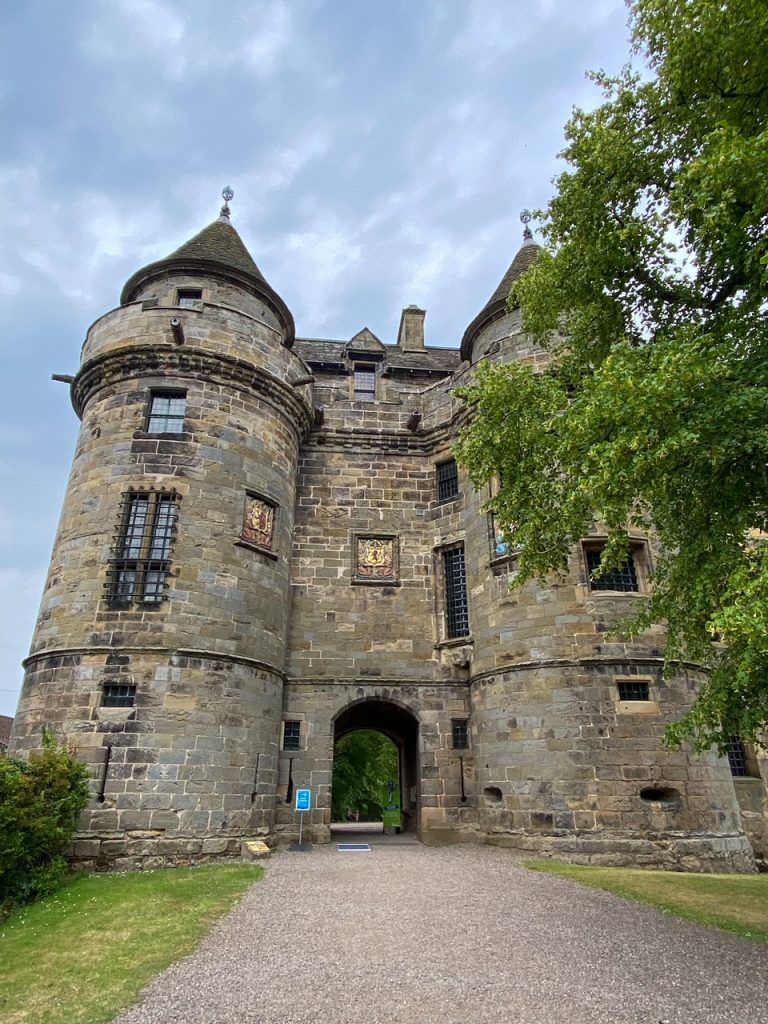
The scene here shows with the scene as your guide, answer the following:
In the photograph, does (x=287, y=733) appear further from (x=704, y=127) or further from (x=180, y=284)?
(x=704, y=127)

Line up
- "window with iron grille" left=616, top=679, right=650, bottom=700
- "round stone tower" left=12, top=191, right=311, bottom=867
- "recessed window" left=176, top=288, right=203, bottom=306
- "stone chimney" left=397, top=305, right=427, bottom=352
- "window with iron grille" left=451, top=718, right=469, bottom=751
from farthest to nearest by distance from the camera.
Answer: "stone chimney" left=397, top=305, right=427, bottom=352, "recessed window" left=176, top=288, right=203, bottom=306, "window with iron grille" left=451, top=718, right=469, bottom=751, "window with iron grille" left=616, top=679, right=650, bottom=700, "round stone tower" left=12, top=191, right=311, bottom=867

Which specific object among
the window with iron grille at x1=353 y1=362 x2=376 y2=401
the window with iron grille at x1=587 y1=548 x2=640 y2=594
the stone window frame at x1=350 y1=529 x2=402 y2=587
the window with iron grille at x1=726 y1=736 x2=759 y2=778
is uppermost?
the window with iron grille at x1=353 y1=362 x2=376 y2=401

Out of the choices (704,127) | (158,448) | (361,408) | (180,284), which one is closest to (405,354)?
(361,408)

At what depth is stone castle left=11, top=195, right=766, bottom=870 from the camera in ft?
39.2

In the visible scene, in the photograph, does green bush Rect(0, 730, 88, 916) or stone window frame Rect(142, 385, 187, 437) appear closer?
green bush Rect(0, 730, 88, 916)

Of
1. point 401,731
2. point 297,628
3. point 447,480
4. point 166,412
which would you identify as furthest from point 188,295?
point 401,731

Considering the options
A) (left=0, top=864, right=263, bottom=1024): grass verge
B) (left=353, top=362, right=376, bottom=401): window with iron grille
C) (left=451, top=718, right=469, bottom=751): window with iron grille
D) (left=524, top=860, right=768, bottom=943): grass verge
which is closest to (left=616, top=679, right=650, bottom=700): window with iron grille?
(left=524, top=860, right=768, bottom=943): grass verge

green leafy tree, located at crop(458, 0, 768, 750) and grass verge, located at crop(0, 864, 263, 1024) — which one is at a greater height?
green leafy tree, located at crop(458, 0, 768, 750)

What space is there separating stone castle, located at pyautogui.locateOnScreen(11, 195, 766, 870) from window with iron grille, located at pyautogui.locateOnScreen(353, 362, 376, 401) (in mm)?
778

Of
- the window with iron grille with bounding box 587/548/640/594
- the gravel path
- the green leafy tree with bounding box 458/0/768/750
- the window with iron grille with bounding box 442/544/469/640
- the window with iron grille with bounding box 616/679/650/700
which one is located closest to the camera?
the gravel path

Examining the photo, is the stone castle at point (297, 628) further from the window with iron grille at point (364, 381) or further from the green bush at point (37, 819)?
the green bush at point (37, 819)

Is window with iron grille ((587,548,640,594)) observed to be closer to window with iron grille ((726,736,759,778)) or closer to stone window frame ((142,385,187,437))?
window with iron grille ((726,736,759,778))

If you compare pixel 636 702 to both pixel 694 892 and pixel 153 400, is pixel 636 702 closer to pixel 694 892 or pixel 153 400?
pixel 694 892

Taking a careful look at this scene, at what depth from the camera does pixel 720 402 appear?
6668 millimetres
